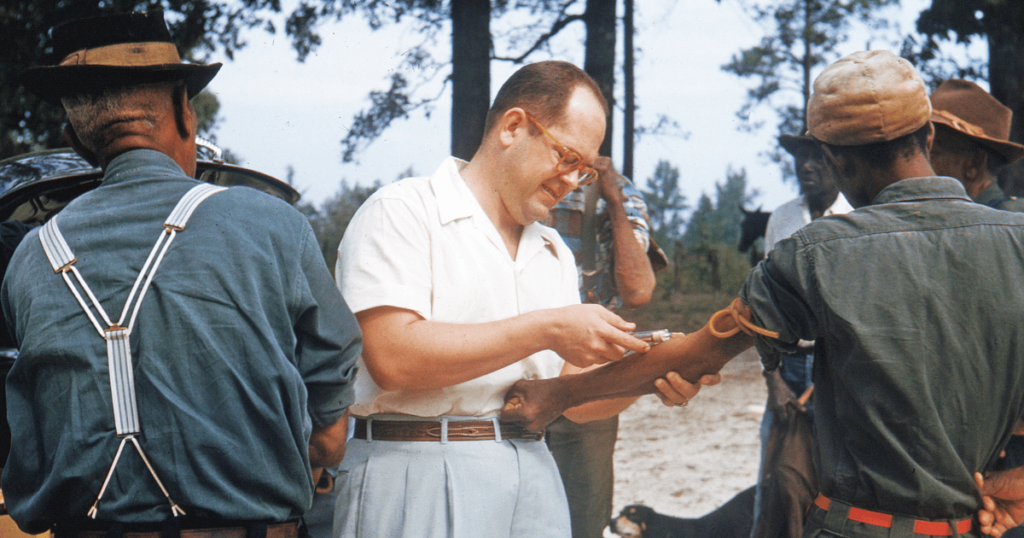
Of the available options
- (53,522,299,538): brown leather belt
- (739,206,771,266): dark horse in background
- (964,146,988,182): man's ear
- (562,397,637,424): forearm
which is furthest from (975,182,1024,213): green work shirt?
(739,206,771,266): dark horse in background

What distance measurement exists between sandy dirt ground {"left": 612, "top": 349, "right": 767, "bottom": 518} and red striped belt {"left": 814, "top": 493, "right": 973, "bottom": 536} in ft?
10.5

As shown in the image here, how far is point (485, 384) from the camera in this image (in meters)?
1.88

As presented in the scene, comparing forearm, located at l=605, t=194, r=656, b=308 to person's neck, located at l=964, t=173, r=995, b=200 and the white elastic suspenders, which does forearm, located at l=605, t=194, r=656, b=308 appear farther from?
the white elastic suspenders

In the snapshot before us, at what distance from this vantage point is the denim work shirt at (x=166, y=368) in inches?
52.0

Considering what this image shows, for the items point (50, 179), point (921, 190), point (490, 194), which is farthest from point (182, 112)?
point (921, 190)

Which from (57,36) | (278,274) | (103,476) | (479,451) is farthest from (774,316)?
(57,36)

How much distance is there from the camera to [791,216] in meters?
4.02

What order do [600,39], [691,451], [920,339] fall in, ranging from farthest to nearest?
[691,451] < [600,39] < [920,339]

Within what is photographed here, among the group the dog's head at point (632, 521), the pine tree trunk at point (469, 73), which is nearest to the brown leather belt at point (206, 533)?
the pine tree trunk at point (469, 73)

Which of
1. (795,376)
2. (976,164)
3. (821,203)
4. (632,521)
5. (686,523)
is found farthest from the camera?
(686,523)

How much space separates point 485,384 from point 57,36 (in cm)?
127

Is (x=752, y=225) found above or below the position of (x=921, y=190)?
below

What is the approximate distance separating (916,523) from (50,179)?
2921 mm

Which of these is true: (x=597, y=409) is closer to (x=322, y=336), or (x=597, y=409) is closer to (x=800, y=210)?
(x=322, y=336)
